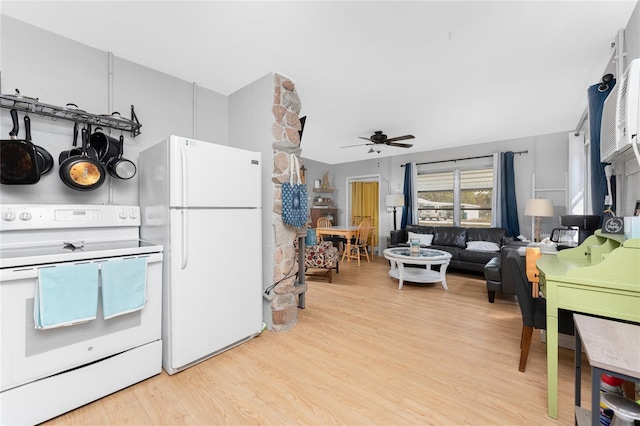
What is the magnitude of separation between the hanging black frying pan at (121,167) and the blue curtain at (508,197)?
19.3 ft

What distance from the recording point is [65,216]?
1.86 meters

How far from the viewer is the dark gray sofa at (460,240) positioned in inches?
183

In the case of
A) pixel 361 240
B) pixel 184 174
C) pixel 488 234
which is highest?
pixel 184 174

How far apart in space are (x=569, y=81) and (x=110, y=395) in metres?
4.84

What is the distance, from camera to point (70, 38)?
2.05 meters

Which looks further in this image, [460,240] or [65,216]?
[460,240]

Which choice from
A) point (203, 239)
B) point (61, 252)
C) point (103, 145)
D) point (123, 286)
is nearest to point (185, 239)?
point (203, 239)

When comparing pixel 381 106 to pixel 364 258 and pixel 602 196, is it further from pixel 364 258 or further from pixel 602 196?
pixel 364 258

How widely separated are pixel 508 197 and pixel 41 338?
20.9 feet

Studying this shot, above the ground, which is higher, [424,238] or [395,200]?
[395,200]

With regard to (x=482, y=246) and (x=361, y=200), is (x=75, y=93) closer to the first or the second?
(x=482, y=246)

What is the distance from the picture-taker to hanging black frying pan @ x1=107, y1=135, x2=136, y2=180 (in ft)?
7.02

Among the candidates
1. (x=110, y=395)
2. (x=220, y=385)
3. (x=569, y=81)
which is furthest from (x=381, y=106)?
(x=110, y=395)

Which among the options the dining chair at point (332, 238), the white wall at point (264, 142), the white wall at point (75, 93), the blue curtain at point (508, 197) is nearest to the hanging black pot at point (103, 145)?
the white wall at point (75, 93)
